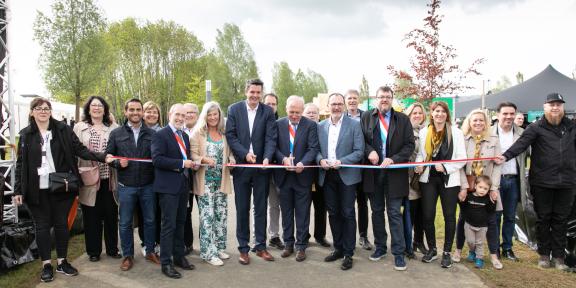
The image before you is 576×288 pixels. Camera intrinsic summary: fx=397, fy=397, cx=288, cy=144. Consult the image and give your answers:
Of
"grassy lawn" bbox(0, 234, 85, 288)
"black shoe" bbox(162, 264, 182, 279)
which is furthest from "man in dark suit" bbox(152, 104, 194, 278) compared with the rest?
"grassy lawn" bbox(0, 234, 85, 288)

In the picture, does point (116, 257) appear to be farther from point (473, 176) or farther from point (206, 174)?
point (473, 176)

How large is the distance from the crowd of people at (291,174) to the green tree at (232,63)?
4780 centimetres

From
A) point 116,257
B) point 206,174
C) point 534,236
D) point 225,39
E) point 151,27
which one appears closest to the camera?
point 206,174

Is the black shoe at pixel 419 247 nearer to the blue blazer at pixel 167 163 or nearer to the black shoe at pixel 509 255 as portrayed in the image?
the black shoe at pixel 509 255

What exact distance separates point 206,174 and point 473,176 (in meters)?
3.38

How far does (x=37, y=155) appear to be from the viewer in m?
4.64

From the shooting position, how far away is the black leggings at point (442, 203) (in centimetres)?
501

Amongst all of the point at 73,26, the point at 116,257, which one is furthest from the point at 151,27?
the point at 116,257

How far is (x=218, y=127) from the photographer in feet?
17.0

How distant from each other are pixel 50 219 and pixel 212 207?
74.8 inches

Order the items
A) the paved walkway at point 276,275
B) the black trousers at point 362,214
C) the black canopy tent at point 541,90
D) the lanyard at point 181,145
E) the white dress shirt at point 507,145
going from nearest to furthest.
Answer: the paved walkway at point 276,275 < the lanyard at point 181,145 < the white dress shirt at point 507,145 < the black trousers at point 362,214 < the black canopy tent at point 541,90

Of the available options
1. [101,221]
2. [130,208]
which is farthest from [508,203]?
[101,221]

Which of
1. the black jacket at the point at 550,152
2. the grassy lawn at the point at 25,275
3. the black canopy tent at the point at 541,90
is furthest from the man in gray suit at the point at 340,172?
the black canopy tent at the point at 541,90

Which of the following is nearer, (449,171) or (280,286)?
(280,286)
